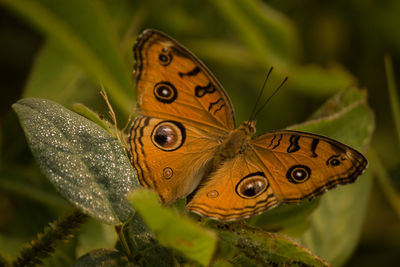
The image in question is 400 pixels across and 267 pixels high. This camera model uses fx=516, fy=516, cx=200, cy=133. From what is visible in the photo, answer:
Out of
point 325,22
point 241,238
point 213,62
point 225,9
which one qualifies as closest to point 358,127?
point 241,238

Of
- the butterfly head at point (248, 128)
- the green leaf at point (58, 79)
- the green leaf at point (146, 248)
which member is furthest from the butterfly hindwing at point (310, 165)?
the green leaf at point (58, 79)

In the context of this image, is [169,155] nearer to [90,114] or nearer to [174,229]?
[90,114]

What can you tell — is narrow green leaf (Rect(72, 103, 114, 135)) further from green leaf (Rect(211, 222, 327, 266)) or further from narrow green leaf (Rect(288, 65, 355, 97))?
narrow green leaf (Rect(288, 65, 355, 97))

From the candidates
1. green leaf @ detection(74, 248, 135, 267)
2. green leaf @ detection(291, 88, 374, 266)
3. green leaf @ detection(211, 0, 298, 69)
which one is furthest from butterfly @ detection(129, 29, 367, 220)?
green leaf @ detection(211, 0, 298, 69)

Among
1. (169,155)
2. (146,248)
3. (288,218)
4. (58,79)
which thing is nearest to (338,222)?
(288,218)

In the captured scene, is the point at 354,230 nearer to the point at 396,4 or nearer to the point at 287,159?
the point at 287,159
